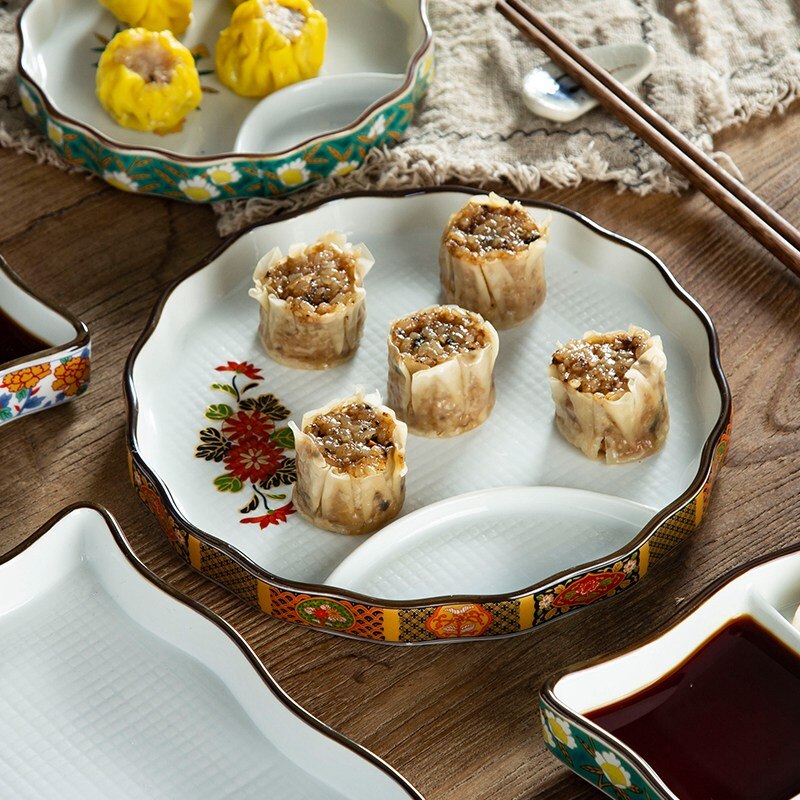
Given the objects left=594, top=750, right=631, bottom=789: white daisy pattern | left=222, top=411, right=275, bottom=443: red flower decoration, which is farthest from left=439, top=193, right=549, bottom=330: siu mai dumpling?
left=594, top=750, right=631, bottom=789: white daisy pattern

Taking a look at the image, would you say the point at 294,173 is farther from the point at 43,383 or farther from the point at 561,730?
the point at 561,730

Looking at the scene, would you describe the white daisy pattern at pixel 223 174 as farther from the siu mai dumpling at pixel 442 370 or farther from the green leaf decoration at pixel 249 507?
the green leaf decoration at pixel 249 507

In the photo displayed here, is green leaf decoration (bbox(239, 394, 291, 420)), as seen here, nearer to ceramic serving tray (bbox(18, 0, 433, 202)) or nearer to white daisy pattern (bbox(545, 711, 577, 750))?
ceramic serving tray (bbox(18, 0, 433, 202))

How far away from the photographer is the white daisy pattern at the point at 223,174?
2.05 m

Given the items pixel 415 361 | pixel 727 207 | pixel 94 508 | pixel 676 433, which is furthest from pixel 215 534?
pixel 727 207

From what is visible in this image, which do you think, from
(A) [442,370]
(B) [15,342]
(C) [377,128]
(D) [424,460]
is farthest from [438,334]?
(B) [15,342]

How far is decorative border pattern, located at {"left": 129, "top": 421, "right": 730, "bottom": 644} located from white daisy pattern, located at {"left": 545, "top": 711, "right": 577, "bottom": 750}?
19 centimetres

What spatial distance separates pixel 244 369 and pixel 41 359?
319 millimetres

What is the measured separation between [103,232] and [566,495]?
1.03 m

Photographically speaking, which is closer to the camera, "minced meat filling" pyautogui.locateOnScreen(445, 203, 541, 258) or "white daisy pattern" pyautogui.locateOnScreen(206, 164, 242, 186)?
"minced meat filling" pyautogui.locateOnScreen(445, 203, 541, 258)

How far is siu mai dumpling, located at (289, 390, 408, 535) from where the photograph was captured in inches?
61.9

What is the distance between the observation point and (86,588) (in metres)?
1.58

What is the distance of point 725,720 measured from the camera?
1.39 m

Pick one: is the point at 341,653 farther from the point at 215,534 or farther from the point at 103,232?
the point at 103,232
